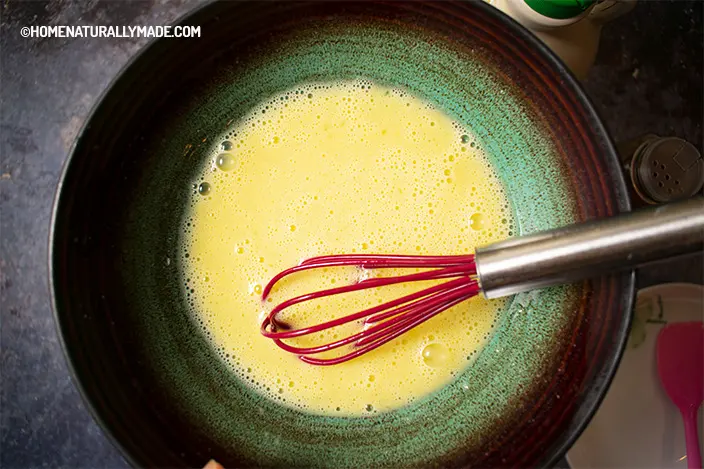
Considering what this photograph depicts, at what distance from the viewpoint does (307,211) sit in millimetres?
599

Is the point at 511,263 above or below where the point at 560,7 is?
below

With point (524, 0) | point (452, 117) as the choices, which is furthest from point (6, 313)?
point (524, 0)

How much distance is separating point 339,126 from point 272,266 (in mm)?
149

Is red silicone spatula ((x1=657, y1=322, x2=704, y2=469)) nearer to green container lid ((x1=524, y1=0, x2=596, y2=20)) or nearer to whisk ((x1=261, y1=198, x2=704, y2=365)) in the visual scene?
whisk ((x1=261, y1=198, x2=704, y2=365))

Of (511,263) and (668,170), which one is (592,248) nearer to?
(511,263)

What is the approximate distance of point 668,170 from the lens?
59 centimetres

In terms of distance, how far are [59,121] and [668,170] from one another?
63cm

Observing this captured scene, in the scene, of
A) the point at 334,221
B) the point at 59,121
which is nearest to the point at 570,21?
the point at 334,221

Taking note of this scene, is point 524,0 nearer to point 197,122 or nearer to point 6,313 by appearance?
point 197,122

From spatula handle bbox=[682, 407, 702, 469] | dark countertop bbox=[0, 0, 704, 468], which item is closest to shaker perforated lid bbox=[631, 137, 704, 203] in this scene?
dark countertop bbox=[0, 0, 704, 468]

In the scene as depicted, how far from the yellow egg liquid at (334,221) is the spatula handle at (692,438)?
0.25 metres

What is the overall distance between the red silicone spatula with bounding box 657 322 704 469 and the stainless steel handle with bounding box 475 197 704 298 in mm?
219

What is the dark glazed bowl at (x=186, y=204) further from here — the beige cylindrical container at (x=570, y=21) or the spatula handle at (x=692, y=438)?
the spatula handle at (x=692, y=438)

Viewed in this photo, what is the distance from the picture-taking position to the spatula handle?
0.62 m
